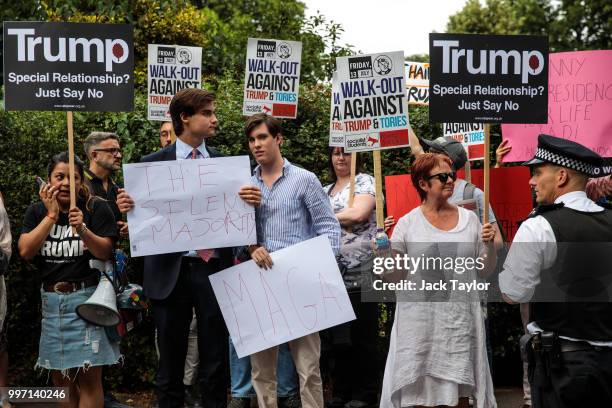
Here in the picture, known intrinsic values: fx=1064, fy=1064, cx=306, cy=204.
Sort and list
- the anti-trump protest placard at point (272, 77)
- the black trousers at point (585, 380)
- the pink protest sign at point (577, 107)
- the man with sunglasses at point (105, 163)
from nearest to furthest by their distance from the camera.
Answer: the black trousers at point (585, 380)
the man with sunglasses at point (105, 163)
the pink protest sign at point (577, 107)
the anti-trump protest placard at point (272, 77)

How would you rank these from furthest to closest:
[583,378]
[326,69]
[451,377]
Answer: [326,69], [451,377], [583,378]

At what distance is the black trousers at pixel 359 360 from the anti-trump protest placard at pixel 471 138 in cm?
180

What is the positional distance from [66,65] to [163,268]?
1.70m

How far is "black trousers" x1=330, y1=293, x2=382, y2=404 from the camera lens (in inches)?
331

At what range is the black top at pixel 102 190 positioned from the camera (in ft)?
26.8

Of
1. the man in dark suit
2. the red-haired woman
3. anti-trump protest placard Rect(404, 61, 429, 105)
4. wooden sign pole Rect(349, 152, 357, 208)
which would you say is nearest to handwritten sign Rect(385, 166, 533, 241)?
wooden sign pole Rect(349, 152, 357, 208)

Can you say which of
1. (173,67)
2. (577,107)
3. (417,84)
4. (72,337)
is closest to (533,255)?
(72,337)

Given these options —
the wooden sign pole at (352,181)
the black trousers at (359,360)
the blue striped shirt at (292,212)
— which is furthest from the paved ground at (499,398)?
the blue striped shirt at (292,212)

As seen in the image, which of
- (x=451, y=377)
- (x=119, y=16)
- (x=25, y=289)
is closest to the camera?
(x=451, y=377)

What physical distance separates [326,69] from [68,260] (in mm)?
5946

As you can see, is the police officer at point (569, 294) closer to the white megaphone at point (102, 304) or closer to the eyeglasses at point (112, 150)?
the white megaphone at point (102, 304)

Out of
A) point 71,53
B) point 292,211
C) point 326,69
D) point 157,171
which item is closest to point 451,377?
point 292,211

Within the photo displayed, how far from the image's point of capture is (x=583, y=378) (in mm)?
5094

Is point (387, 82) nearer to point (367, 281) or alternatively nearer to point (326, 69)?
point (367, 281)
